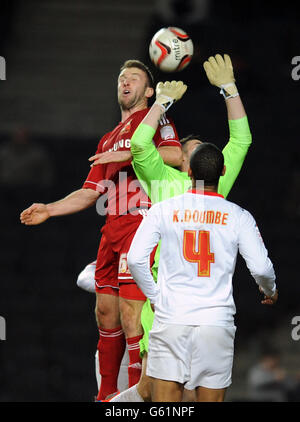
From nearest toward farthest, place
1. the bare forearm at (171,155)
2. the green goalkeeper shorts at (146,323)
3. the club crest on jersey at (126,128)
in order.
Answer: the green goalkeeper shorts at (146,323) < the bare forearm at (171,155) < the club crest on jersey at (126,128)

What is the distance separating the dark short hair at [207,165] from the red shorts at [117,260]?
100cm

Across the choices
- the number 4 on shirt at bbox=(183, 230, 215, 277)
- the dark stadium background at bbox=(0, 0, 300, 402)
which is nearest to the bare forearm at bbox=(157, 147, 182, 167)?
the number 4 on shirt at bbox=(183, 230, 215, 277)

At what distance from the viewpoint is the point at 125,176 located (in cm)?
576

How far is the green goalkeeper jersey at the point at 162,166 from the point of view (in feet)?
16.6

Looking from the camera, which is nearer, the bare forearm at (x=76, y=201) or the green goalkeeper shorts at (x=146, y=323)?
the green goalkeeper shorts at (x=146, y=323)

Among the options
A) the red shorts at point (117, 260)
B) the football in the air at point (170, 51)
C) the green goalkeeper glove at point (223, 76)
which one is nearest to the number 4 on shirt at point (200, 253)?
the red shorts at point (117, 260)

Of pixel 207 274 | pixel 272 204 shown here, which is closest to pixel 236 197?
pixel 272 204

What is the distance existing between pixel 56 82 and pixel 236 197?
190 inches

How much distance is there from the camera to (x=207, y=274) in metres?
4.40

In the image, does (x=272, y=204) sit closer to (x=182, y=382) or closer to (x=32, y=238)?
(x=32, y=238)

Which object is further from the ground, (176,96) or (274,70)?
(274,70)

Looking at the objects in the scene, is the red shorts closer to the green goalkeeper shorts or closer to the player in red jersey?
the player in red jersey

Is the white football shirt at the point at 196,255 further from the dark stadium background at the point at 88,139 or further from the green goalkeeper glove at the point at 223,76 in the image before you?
the dark stadium background at the point at 88,139

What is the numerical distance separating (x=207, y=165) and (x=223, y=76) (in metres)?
1.23
